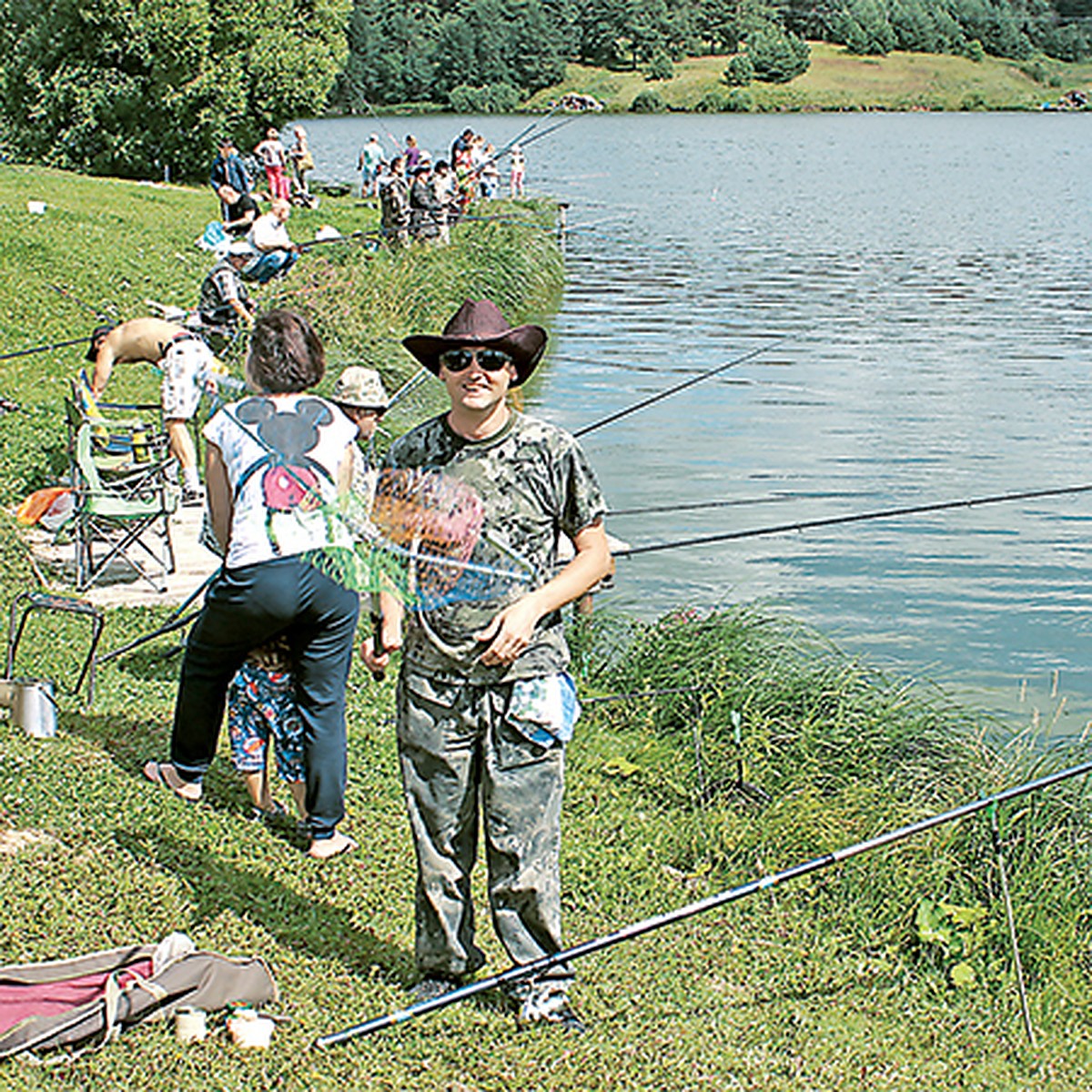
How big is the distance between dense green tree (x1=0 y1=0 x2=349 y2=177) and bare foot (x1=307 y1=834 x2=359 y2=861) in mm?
30195

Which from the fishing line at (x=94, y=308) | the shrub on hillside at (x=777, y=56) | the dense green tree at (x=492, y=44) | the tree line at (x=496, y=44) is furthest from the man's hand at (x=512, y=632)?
the shrub on hillside at (x=777, y=56)

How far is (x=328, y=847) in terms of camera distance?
512 cm

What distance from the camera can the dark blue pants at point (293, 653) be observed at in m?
4.62

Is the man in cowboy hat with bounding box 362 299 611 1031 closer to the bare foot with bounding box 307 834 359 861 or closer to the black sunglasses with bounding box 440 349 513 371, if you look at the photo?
the black sunglasses with bounding box 440 349 513 371

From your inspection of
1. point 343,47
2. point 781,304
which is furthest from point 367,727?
point 343,47

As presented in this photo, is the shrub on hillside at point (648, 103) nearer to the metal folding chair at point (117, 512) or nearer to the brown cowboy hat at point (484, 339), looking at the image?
the metal folding chair at point (117, 512)

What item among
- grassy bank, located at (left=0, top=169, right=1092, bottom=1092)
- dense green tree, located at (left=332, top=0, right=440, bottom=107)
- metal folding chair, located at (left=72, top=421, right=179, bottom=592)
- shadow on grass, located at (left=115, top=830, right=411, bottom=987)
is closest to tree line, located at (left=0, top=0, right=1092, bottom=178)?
dense green tree, located at (left=332, top=0, right=440, bottom=107)

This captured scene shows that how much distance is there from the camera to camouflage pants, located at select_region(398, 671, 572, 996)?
387cm

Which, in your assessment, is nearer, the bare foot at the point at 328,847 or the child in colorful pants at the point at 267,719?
the child in colorful pants at the point at 267,719

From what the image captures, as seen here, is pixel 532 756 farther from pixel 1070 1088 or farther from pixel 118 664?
pixel 118 664

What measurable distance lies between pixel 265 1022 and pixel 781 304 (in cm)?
2263

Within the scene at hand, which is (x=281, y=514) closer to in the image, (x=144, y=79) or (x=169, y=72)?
(x=169, y=72)

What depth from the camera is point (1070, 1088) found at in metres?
4.54

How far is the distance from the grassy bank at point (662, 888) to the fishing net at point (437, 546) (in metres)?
1.25
